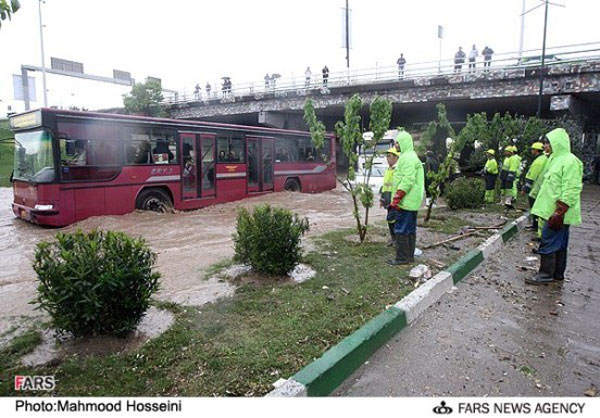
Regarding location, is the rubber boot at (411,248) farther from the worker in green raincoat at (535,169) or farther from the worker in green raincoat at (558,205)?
the worker in green raincoat at (535,169)

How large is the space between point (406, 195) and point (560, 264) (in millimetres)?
2296

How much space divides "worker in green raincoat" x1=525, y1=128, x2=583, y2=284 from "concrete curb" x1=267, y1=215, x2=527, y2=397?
106 centimetres

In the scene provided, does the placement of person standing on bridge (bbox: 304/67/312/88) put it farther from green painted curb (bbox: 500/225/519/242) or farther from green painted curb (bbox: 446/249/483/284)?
green painted curb (bbox: 446/249/483/284)

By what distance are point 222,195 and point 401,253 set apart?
7.89m

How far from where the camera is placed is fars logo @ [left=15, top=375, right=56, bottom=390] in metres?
2.65

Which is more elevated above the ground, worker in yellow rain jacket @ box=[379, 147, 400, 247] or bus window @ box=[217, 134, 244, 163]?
bus window @ box=[217, 134, 244, 163]

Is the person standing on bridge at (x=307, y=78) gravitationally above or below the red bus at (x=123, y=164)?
above

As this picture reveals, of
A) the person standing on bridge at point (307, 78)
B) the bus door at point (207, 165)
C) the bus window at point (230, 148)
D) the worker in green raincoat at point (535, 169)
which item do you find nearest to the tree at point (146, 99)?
the person standing on bridge at point (307, 78)

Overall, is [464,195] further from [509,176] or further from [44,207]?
[44,207]

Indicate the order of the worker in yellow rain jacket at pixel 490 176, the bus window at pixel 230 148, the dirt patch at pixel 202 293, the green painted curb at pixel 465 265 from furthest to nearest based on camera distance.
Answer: the worker in yellow rain jacket at pixel 490 176 → the bus window at pixel 230 148 → the green painted curb at pixel 465 265 → the dirt patch at pixel 202 293

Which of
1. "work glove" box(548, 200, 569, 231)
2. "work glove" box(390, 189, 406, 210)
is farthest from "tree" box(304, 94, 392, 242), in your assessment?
"work glove" box(548, 200, 569, 231)

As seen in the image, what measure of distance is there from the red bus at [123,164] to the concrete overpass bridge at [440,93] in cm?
1010

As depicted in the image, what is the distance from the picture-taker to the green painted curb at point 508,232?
7.84 meters
